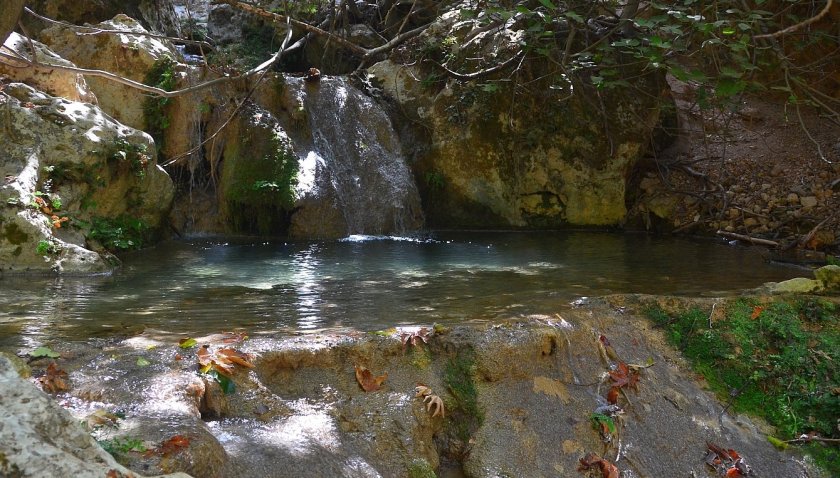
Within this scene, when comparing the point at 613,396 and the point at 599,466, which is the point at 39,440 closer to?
the point at 599,466

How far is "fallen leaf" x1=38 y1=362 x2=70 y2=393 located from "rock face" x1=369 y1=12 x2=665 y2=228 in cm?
838

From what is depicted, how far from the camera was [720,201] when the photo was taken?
1084cm

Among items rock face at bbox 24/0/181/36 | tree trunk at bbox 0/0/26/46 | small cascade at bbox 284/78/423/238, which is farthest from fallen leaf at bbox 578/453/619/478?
rock face at bbox 24/0/181/36

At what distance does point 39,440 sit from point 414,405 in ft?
7.29

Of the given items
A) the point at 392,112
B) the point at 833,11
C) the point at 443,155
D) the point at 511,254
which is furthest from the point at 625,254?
the point at 833,11

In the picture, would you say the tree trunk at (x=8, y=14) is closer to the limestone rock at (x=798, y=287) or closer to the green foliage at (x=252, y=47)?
the limestone rock at (x=798, y=287)

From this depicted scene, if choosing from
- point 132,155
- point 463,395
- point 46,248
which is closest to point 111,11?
point 132,155

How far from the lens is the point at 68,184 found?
7.90 m

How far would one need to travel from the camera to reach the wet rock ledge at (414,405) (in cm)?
321

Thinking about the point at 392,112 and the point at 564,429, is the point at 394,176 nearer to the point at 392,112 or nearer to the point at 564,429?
the point at 392,112

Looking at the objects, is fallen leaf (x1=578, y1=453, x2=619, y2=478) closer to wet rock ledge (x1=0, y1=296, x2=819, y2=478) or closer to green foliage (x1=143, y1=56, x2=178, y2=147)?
wet rock ledge (x1=0, y1=296, x2=819, y2=478)

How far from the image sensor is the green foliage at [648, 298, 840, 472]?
15.0ft

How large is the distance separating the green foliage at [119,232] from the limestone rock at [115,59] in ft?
8.05

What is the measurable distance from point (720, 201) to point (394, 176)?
4980 millimetres
